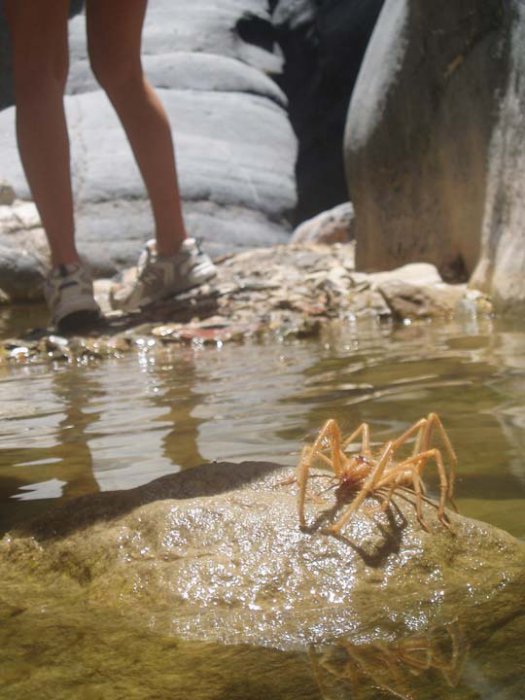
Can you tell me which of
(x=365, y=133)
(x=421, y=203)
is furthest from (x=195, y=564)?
(x=365, y=133)

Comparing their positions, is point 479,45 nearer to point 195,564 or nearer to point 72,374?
point 72,374

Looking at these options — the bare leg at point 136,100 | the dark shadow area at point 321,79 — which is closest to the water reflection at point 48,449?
the bare leg at point 136,100

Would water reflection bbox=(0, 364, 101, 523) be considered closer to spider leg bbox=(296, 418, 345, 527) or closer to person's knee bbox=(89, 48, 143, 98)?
spider leg bbox=(296, 418, 345, 527)

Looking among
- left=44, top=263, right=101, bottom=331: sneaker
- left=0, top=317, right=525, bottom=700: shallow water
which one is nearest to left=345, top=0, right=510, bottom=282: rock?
left=0, top=317, right=525, bottom=700: shallow water

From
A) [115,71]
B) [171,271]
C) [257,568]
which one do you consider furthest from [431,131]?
[257,568]

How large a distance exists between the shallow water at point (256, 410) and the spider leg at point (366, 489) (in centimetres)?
20

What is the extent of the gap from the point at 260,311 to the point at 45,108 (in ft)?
5.46

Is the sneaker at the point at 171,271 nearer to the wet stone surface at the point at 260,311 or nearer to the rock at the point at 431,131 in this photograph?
the wet stone surface at the point at 260,311

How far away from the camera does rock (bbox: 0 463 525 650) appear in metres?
1.07

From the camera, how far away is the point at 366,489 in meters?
1.27

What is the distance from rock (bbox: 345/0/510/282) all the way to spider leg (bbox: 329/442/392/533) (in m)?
3.56

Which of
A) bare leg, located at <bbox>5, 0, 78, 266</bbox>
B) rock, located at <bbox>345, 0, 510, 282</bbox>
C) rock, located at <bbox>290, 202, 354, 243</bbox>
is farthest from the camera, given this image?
rock, located at <bbox>290, 202, 354, 243</bbox>

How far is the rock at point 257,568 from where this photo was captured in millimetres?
1074

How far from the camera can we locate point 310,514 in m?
1.26
